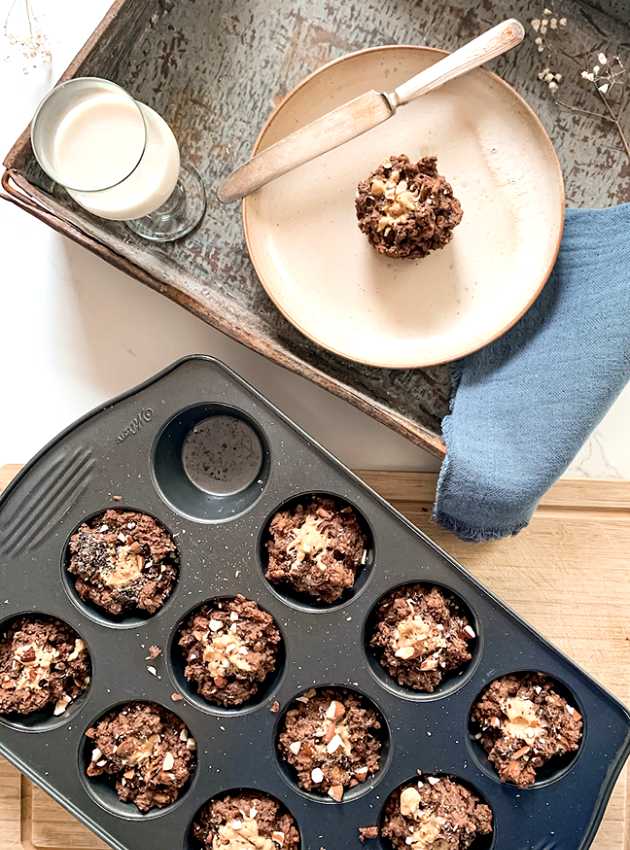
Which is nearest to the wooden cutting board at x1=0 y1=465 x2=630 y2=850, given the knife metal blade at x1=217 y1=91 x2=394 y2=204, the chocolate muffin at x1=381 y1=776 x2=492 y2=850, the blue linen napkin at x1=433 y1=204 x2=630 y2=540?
the blue linen napkin at x1=433 y1=204 x2=630 y2=540

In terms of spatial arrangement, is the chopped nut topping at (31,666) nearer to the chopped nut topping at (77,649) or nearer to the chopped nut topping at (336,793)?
the chopped nut topping at (77,649)

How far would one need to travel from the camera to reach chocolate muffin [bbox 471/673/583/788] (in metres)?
2.10

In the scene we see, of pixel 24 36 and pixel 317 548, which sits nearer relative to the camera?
pixel 317 548

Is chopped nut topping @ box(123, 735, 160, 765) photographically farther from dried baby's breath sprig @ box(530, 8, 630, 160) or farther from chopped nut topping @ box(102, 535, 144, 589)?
dried baby's breath sprig @ box(530, 8, 630, 160)

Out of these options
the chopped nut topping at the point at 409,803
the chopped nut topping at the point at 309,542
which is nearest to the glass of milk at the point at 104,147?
the chopped nut topping at the point at 309,542

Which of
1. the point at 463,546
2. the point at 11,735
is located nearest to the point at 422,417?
the point at 463,546

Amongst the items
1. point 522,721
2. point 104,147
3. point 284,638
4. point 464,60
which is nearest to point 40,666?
point 284,638

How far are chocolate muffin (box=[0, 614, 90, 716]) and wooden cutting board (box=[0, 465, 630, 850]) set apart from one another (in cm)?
40

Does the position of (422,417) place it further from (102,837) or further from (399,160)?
(102,837)

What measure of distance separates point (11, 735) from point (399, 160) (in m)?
1.72

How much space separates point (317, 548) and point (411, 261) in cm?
79

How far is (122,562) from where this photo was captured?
7.12 ft

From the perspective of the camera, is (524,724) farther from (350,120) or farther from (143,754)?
(350,120)

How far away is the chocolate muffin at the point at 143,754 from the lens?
2166 mm
